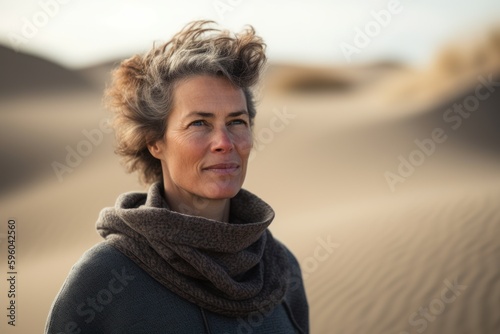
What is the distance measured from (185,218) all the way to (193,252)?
0.51ft

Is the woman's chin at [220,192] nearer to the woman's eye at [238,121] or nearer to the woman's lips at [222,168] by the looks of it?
the woman's lips at [222,168]

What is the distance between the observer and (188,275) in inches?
110

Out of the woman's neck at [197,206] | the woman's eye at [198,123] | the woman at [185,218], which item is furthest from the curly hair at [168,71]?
the woman's neck at [197,206]

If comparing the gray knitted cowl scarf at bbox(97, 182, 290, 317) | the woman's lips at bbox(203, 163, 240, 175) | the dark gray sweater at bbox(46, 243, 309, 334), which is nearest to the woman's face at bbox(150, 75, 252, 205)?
the woman's lips at bbox(203, 163, 240, 175)

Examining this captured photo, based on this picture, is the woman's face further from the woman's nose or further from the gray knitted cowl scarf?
the gray knitted cowl scarf

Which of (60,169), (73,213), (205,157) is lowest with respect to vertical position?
(205,157)

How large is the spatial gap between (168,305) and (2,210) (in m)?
16.9

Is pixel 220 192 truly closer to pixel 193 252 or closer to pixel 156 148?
pixel 193 252

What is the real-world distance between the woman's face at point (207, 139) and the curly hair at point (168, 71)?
0.06 meters

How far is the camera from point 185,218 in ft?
9.11

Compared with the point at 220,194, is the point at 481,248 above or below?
below

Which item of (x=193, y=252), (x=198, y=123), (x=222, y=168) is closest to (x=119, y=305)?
(x=193, y=252)

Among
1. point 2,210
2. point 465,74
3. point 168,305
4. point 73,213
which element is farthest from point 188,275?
point 465,74

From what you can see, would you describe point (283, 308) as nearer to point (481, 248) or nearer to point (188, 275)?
point (188, 275)
